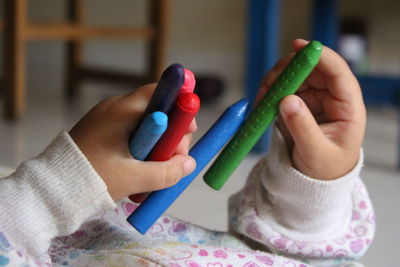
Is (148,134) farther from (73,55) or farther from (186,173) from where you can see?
(73,55)

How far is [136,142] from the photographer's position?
393mm

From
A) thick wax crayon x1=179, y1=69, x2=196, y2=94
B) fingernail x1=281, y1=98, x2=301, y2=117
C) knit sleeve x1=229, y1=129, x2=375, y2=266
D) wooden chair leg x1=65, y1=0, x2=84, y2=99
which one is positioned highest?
thick wax crayon x1=179, y1=69, x2=196, y2=94

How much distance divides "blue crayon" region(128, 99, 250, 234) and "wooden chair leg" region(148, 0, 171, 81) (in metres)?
1.37

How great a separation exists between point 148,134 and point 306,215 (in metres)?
0.20

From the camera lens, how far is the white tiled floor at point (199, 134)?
77 cm

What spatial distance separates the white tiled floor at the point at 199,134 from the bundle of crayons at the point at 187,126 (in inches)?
9.5

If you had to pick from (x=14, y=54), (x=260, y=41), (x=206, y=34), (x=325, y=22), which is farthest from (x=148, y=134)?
(x=206, y=34)

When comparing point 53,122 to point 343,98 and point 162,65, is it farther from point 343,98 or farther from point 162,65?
point 343,98

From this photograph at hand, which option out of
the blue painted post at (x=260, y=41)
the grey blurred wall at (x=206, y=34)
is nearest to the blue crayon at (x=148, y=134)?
the blue painted post at (x=260, y=41)

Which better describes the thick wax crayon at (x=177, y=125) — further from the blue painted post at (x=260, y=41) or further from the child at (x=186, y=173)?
the blue painted post at (x=260, y=41)

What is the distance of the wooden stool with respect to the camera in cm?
153

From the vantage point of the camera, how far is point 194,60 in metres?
2.35

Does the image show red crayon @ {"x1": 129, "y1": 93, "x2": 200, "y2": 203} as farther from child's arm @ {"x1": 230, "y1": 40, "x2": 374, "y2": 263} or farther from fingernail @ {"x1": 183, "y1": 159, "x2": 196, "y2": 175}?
child's arm @ {"x1": 230, "y1": 40, "x2": 374, "y2": 263}

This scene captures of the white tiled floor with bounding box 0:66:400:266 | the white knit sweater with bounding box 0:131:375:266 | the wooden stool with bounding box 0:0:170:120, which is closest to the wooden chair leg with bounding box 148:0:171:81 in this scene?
the wooden stool with bounding box 0:0:170:120
